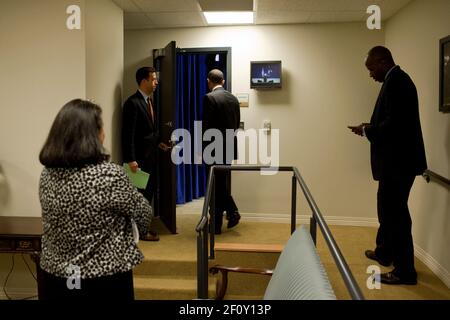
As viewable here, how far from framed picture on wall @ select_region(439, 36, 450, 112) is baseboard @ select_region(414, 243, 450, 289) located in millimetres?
1161

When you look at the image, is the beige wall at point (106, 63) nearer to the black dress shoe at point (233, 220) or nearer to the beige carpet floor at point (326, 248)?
the beige carpet floor at point (326, 248)

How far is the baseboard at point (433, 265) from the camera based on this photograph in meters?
2.87

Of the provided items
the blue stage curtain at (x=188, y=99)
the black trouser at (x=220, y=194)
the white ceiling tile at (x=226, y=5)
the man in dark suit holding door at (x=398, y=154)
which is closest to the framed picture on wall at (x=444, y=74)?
the man in dark suit holding door at (x=398, y=154)

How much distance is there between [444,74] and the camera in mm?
2893

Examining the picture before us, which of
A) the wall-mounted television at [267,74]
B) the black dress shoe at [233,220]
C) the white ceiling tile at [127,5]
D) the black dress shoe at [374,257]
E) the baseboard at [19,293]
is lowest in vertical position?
the baseboard at [19,293]

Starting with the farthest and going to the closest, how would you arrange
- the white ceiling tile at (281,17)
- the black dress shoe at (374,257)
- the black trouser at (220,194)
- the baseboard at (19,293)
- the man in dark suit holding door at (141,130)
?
the white ceiling tile at (281,17), the black trouser at (220,194), the man in dark suit holding door at (141,130), the black dress shoe at (374,257), the baseboard at (19,293)

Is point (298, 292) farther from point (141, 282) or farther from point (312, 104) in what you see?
point (312, 104)

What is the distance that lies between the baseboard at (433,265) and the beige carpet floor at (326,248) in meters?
0.03

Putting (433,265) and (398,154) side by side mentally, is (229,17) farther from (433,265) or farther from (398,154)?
(433,265)

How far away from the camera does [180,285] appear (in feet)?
9.56

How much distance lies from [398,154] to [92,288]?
2.18 m

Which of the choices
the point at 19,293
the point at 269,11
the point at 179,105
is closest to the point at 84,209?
the point at 19,293

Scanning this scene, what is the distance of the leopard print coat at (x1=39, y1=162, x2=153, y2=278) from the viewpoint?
58.4 inches

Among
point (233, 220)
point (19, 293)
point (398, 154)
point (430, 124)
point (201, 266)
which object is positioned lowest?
point (19, 293)
